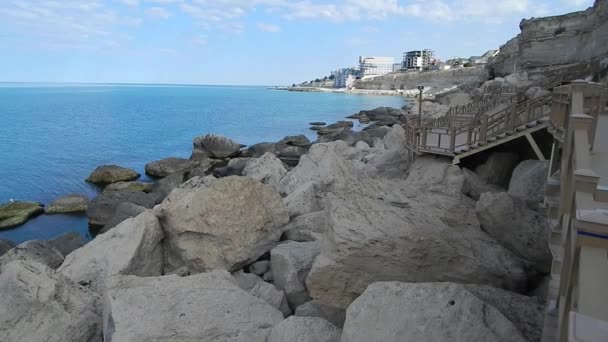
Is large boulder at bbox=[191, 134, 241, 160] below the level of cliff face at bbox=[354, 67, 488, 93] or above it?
below

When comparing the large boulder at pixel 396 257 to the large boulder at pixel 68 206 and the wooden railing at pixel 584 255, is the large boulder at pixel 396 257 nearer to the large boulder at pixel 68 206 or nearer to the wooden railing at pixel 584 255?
the wooden railing at pixel 584 255

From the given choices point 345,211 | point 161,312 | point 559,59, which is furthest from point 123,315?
point 559,59

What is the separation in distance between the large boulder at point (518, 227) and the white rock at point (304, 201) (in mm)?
5891

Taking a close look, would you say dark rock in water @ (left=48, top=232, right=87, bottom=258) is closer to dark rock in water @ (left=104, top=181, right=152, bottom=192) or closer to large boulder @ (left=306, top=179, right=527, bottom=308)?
dark rock in water @ (left=104, top=181, right=152, bottom=192)

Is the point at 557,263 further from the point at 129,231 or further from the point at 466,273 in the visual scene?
the point at 129,231

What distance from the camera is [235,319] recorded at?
21.0 ft

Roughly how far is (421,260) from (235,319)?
315cm

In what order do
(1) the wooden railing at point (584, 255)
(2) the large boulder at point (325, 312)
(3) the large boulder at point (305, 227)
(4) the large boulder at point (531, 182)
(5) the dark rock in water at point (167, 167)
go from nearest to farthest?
(1) the wooden railing at point (584, 255), (2) the large boulder at point (325, 312), (4) the large boulder at point (531, 182), (3) the large boulder at point (305, 227), (5) the dark rock in water at point (167, 167)

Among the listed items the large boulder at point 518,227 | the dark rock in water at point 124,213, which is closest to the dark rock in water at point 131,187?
the dark rock in water at point 124,213

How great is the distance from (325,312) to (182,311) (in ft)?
8.15

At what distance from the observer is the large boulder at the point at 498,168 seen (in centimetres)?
1351

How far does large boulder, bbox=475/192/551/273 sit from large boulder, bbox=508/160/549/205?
1.70 metres

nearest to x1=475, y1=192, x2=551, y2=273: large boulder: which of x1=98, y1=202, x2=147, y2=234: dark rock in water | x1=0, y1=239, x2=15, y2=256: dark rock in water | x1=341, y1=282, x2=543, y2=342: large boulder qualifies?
x1=341, y1=282, x2=543, y2=342: large boulder

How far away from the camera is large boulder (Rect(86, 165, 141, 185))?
93.6 feet
